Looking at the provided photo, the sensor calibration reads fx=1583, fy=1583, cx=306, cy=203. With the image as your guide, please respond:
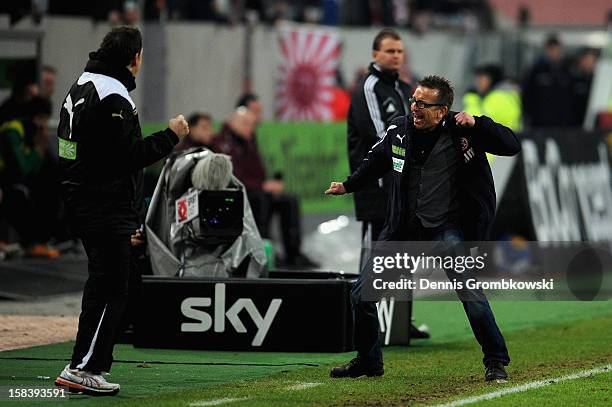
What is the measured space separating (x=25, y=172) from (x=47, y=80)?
4.81ft

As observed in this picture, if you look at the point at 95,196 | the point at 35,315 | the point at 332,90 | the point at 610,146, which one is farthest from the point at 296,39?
the point at 95,196

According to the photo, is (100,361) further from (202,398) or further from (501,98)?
(501,98)

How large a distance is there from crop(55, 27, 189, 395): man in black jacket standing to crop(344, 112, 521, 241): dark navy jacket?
152 centimetres

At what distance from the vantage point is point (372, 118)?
39.8 ft

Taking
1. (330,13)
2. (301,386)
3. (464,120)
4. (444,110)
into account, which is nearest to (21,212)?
(301,386)

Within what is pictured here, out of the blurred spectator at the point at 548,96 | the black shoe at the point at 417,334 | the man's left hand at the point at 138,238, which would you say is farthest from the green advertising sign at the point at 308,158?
the man's left hand at the point at 138,238

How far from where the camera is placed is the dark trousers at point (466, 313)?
9836mm

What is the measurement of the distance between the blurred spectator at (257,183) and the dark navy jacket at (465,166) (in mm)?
7200

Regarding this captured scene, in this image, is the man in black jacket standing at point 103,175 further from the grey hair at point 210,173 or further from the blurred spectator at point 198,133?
the blurred spectator at point 198,133

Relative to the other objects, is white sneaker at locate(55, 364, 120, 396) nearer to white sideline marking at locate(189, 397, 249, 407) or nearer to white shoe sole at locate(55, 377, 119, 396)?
white shoe sole at locate(55, 377, 119, 396)

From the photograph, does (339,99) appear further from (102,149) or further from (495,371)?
(102,149)

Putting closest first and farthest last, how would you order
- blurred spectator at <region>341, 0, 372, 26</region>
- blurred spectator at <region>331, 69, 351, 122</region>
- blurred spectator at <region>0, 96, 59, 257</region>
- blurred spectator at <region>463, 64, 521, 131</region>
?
blurred spectator at <region>0, 96, 59, 257</region> < blurred spectator at <region>463, 64, 521, 131</region> < blurred spectator at <region>331, 69, 351, 122</region> < blurred spectator at <region>341, 0, 372, 26</region>

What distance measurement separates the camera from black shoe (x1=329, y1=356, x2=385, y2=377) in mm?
10195

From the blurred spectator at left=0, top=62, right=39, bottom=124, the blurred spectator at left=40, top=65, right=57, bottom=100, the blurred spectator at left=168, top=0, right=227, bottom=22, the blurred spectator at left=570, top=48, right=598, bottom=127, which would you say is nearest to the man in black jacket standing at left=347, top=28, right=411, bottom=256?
the blurred spectator at left=0, top=62, right=39, bottom=124
